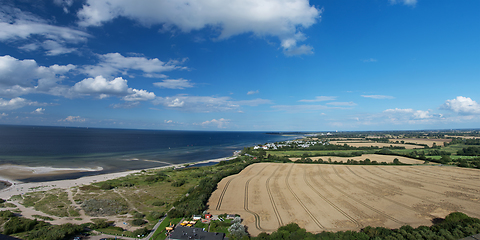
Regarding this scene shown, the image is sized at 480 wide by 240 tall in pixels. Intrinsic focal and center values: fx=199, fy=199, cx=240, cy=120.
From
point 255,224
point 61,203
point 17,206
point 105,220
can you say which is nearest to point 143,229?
point 105,220

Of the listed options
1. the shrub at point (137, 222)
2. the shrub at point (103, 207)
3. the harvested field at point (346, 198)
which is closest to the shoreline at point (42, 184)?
the shrub at point (103, 207)

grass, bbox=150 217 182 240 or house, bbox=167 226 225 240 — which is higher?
house, bbox=167 226 225 240

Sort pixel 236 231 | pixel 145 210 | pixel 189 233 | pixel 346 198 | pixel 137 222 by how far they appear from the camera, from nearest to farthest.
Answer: pixel 189 233 → pixel 236 231 → pixel 137 222 → pixel 145 210 → pixel 346 198

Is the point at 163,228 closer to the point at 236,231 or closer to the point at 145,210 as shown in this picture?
the point at 145,210

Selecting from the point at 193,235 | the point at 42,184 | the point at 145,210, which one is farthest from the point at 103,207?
the point at 42,184

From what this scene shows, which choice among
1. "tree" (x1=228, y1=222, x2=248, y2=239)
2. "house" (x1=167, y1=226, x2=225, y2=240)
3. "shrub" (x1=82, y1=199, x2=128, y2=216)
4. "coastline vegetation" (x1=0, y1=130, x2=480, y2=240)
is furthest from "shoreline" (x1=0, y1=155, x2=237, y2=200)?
"tree" (x1=228, y1=222, x2=248, y2=239)

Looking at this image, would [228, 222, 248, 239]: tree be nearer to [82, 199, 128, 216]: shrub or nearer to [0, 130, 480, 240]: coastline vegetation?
[0, 130, 480, 240]: coastline vegetation
